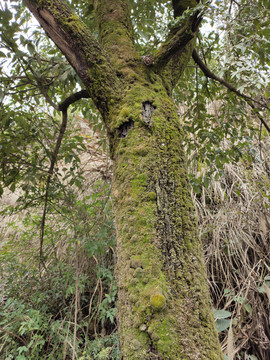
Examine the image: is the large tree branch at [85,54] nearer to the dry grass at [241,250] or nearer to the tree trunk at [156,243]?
the tree trunk at [156,243]

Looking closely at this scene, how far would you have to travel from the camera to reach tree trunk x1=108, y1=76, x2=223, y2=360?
0.62 meters

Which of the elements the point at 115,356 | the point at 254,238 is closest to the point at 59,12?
the point at 115,356

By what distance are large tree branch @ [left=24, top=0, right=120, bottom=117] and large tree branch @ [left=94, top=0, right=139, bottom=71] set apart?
0.44 ft

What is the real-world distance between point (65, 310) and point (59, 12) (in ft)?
7.30

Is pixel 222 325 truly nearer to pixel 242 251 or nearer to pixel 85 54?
pixel 242 251

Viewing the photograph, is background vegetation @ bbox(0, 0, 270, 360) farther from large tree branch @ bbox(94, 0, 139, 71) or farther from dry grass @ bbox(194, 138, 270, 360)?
large tree branch @ bbox(94, 0, 139, 71)

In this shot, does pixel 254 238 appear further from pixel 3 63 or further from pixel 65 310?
pixel 3 63

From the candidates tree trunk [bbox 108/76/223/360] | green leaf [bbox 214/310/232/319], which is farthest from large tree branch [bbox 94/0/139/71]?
green leaf [bbox 214/310/232/319]

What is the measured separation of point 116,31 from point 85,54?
0.43 metres

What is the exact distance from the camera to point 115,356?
5.66ft

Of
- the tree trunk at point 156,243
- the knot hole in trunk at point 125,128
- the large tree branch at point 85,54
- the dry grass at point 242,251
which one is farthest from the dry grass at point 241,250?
the large tree branch at point 85,54

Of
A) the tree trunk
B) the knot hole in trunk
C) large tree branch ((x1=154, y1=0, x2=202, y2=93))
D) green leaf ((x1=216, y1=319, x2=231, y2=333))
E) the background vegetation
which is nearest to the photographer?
the tree trunk

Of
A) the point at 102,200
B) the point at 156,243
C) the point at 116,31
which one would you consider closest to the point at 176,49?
the point at 116,31

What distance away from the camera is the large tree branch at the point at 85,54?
1058mm
